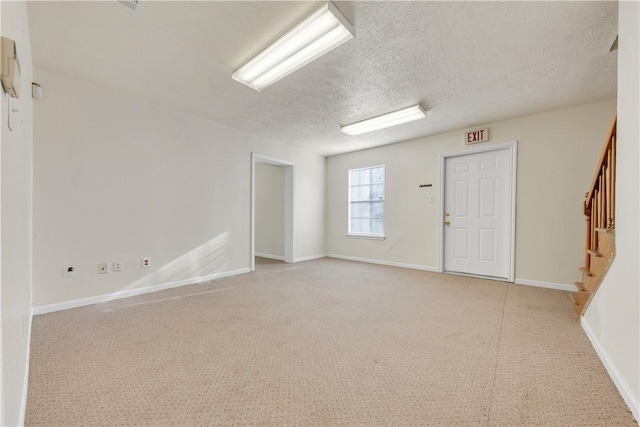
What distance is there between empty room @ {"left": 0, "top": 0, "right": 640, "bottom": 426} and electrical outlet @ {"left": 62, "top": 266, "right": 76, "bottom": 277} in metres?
0.01

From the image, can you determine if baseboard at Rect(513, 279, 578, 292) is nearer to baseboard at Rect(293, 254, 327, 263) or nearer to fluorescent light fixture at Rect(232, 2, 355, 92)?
baseboard at Rect(293, 254, 327, 263)

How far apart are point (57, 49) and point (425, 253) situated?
16.9 ft

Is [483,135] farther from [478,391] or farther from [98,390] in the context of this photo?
[98,390]

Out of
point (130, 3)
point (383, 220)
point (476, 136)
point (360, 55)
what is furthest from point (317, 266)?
point (130, 3)

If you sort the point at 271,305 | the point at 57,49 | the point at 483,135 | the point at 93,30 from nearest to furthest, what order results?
the point at 93,30 < the point at 57,49 < the point at 271,305 < the point at 483,135

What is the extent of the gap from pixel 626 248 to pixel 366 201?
4098 mm

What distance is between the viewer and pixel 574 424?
49.5 inches

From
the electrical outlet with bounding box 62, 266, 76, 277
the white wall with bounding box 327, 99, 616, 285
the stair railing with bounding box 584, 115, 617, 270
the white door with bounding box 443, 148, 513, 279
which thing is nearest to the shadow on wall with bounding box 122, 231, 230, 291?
the electrical outlet with bounding box 62, 266, 76, 277

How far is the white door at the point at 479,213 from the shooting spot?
3910 mm

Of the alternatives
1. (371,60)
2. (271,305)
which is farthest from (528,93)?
(271,305)

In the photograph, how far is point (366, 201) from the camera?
5523 mm

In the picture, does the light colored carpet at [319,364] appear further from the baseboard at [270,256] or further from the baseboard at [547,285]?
the baseboard at [270,256]

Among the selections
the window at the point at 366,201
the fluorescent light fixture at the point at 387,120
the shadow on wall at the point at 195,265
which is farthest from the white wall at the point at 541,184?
the shadow on wall at the point at 195,265

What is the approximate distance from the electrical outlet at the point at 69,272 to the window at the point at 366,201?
4.37m
